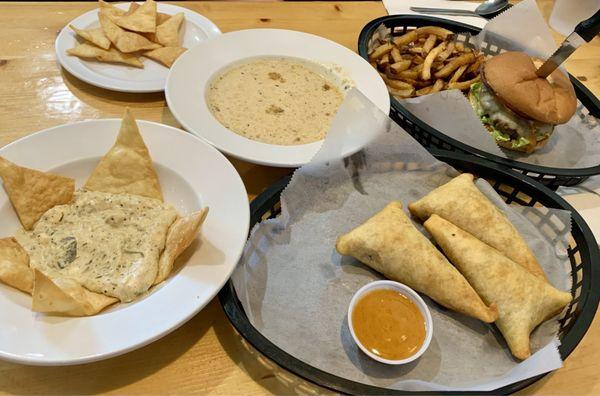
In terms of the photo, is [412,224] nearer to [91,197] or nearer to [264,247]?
[264,247]

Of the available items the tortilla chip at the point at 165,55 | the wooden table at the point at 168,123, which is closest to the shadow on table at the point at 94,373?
the wooden table at the point at 168,123

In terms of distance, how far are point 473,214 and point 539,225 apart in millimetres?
227

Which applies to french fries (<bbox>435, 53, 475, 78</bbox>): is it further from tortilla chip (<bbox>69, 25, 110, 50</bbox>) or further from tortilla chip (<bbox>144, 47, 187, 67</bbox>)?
tortilla chip (<bbox>69, 25, 110, 50</bbox>)

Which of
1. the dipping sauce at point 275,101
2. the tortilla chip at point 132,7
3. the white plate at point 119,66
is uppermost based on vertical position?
the tortilla chip at point 132,7

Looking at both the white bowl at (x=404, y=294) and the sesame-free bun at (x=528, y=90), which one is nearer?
the white bowl at (x=404, y=294)

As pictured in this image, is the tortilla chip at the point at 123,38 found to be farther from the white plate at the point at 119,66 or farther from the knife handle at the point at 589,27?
the knife handle at the point at 589,27

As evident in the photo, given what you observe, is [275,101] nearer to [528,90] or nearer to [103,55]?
[103,55]

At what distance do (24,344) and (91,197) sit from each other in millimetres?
466

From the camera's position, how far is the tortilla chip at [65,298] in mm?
945

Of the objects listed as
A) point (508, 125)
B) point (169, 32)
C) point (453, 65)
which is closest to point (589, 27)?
point (508, 125)

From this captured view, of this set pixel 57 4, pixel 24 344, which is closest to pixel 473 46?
pixel 57 4

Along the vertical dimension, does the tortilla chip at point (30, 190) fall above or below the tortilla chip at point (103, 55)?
above

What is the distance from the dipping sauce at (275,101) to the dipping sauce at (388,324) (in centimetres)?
65

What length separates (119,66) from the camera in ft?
6.37
